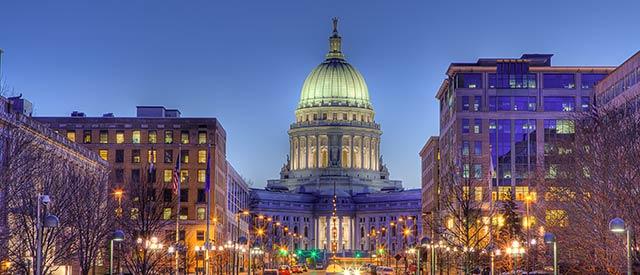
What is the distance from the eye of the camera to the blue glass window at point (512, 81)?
6260 inches

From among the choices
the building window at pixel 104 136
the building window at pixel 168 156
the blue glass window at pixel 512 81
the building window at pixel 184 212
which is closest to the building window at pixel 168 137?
the building window at pixel 168 156

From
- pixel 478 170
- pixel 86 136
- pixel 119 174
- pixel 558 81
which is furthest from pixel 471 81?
pixel 86 136

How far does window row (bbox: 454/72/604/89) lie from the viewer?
158000mm

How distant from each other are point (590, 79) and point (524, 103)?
9.39 meters

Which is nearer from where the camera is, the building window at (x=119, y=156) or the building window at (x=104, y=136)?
the building window at (x=119, y=156)

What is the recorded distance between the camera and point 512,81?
159875 mm

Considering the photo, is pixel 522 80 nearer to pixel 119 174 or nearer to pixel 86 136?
pixel 119 174

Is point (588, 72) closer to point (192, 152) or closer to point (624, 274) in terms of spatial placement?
point (192, 152)

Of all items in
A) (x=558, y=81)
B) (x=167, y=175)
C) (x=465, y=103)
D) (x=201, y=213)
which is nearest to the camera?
(x=558, y=81)

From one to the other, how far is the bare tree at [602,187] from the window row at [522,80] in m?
81.4

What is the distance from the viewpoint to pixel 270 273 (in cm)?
10412

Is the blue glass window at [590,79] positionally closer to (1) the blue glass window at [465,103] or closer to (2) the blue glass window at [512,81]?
(2) the blue glass window at [512,81]

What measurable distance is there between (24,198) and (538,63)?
Answer: 108799mm

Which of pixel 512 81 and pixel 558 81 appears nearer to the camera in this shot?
pixel 558 81
